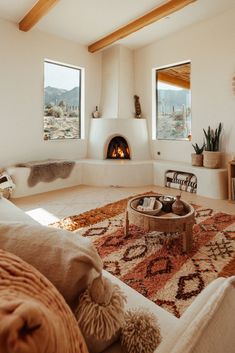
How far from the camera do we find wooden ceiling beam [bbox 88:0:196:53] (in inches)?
131

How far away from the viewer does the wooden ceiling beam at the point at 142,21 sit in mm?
3321

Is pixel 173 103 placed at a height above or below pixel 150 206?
above

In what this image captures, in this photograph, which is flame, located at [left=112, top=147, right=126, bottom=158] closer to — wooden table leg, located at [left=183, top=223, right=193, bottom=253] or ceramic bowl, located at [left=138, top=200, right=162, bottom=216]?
ceramic bowl, located at [left=138, top=200, right=162, bottom=216]

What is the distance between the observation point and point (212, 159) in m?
3.85

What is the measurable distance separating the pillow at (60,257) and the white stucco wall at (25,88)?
3.86 m

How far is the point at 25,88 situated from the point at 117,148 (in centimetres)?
214

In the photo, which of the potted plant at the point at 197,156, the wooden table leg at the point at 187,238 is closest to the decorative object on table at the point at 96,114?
the potted plant at the point at 197,156

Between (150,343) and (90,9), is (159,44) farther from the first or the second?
(150,343)

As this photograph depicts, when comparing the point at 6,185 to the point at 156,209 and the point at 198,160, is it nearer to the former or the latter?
the point at 156,209

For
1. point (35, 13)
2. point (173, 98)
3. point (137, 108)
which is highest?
point (35, 13)

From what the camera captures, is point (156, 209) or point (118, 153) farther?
point (118, 153)

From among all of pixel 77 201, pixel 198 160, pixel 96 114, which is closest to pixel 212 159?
pixel 198 160

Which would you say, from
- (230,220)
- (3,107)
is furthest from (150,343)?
(3,107)

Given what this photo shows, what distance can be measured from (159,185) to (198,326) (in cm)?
413
